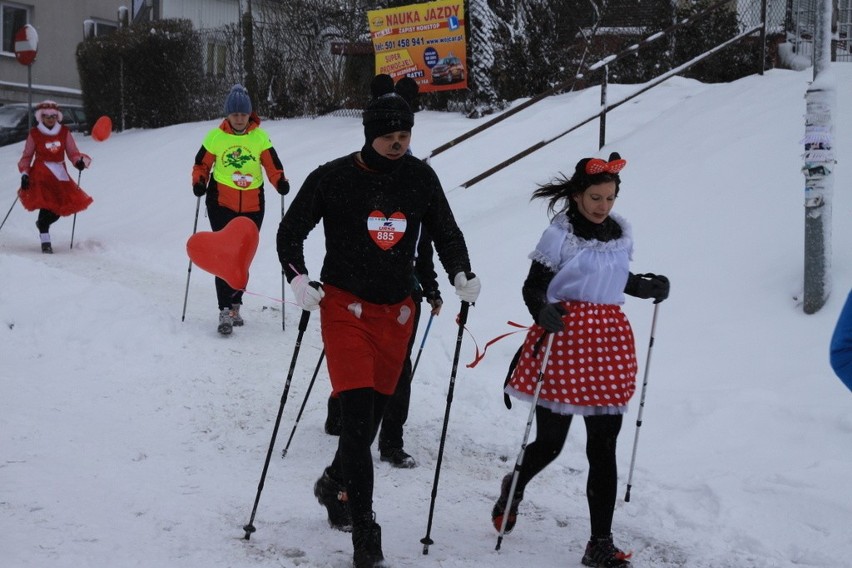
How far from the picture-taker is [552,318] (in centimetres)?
366

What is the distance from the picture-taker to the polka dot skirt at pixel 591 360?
12.5 ft

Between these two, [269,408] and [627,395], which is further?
[269,408]

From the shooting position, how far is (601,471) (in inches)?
151

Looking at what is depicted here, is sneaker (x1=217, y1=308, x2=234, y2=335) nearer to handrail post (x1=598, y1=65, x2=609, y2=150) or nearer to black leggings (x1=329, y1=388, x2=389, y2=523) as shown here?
black leggings (x1=329, y1=388, x2=389, y2=523)

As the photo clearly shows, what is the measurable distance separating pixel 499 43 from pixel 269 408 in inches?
441

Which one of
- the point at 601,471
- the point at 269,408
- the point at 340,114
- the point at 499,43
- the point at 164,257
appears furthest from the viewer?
the point at 340,114

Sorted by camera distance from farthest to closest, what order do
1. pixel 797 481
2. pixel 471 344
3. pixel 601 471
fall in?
1. pixel 471 344
2. pixel 797 481
3. pixel 601 471

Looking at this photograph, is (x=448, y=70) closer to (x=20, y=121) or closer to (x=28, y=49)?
(x=28, y=49)

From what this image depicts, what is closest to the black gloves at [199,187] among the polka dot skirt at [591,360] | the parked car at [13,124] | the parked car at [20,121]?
the polka dot skirt at [591,360]

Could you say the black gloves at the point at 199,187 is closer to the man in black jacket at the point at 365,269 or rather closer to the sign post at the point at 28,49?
the man in black jacket at the point at 365,269

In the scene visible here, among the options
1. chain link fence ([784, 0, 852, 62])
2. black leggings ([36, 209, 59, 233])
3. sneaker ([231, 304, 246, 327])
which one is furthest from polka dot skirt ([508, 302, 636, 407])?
chain link fence ([784, 0, 852, 62])

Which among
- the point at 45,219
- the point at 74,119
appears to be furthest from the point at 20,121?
the point at 45,219

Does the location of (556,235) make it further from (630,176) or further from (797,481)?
(630,176)

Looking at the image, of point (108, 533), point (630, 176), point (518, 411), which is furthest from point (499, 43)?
point (108, 533)
